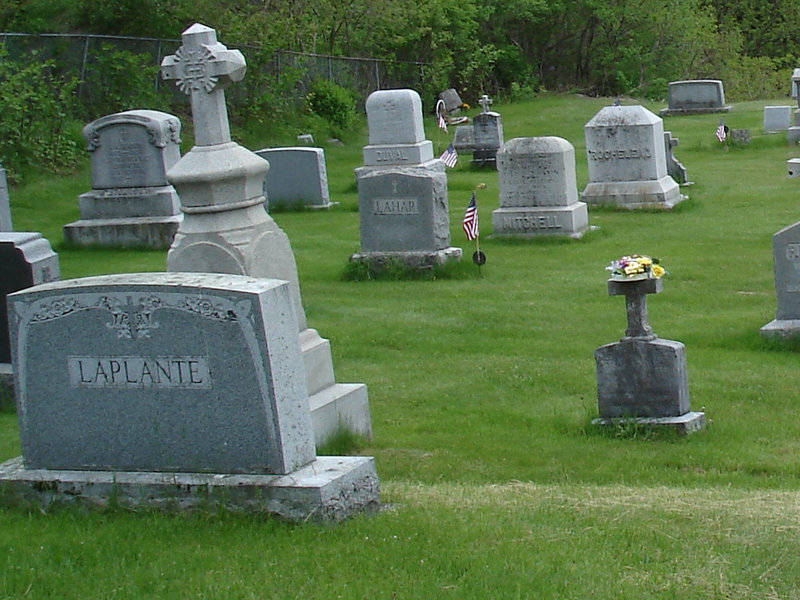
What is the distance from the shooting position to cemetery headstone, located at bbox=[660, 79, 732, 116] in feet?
118

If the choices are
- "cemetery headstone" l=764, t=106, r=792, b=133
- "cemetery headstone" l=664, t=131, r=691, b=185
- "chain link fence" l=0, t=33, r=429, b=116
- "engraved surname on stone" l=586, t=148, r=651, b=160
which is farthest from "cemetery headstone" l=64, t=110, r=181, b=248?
"cemetery headstone" l=764, t=106, r=792, b=133

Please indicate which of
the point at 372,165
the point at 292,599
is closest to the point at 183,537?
the point at 292,599

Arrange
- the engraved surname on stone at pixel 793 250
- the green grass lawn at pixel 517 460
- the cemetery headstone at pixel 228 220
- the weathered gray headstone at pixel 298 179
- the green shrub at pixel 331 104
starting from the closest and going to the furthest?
1. the green grass lawn at pixel 517 460
2. the cemetery headstone at pixel 228 220
3. the engraved surname on stone at pixel 793 250
4. the weathered gray headstone at pixel 298 179
5. the green shrub at pixel 331 104

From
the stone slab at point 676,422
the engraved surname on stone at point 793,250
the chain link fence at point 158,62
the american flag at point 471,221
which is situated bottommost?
the stone slab at point 676,422

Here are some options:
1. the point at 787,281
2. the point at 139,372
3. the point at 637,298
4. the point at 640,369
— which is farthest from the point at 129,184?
the point at 139,372

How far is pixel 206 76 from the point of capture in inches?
332

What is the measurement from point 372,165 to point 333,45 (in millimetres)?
17359

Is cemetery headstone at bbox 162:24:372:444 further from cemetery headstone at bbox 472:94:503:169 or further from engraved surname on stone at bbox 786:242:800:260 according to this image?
cemetery headstone at bbox 472:94:503:169

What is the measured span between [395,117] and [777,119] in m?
14.4

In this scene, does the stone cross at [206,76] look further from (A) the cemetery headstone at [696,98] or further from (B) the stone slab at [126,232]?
(A) the cemetery headstone at [696,98]

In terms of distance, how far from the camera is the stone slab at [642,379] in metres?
8.52

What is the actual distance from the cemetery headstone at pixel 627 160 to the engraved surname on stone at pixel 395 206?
19.8ft

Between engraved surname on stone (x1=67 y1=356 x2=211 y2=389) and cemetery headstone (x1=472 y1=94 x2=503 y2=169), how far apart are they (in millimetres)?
22233

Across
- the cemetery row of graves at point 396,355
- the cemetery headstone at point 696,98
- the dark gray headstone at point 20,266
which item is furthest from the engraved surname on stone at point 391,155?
the cemetery headstone at point 696,98
